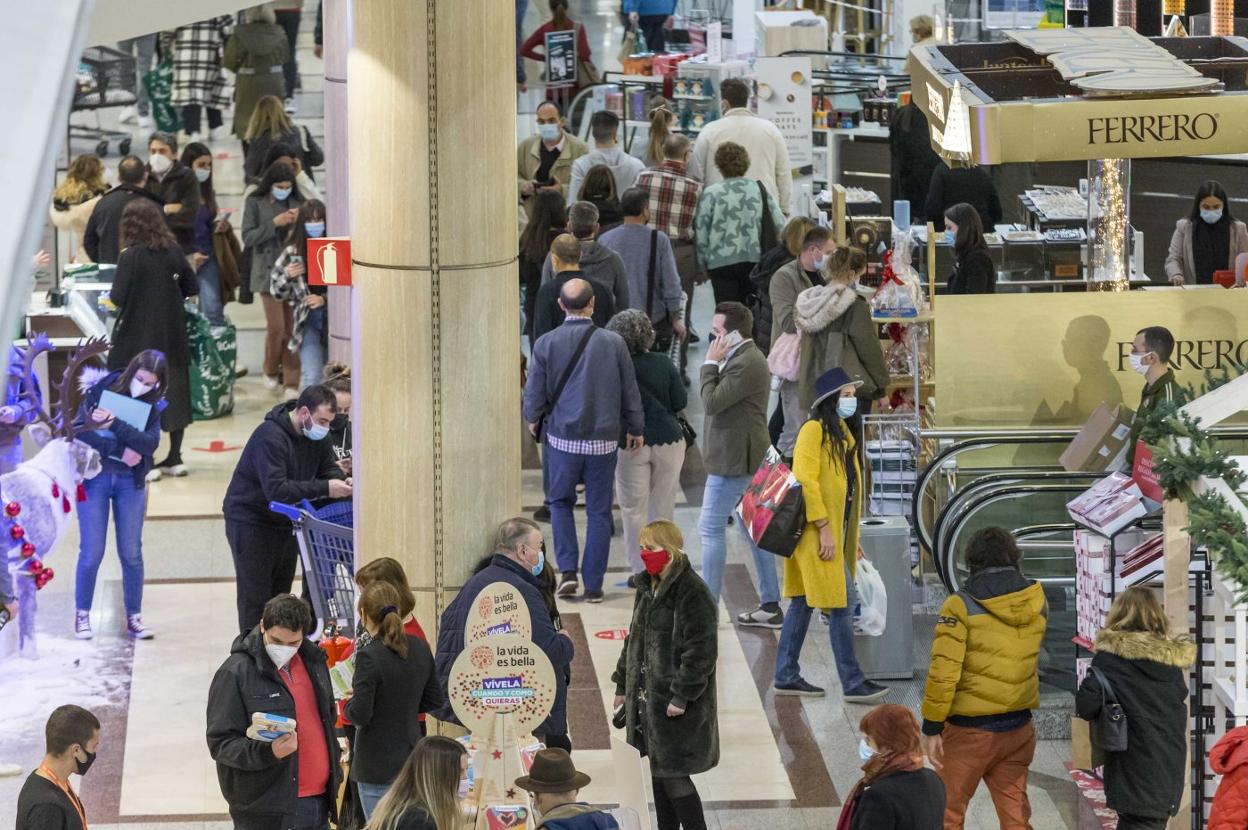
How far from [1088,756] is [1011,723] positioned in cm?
117

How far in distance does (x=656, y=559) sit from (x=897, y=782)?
1457 mm

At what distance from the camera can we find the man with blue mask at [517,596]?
6.45 metres

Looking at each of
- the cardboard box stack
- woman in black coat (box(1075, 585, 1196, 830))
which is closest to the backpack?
the cardboard box stack

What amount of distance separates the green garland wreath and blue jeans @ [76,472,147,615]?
201 inches

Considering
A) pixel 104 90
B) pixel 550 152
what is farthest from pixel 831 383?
pixel 104 90

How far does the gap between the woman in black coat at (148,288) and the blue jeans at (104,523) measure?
2531 mm

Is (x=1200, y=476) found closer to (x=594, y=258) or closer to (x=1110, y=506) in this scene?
(x=1110, y=506)

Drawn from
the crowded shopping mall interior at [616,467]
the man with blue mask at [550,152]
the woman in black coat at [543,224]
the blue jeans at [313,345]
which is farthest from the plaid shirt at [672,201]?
the blue jeans at [313,345]

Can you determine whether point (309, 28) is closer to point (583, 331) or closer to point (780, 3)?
point (780, 3)

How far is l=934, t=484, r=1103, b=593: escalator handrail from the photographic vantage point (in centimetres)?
931

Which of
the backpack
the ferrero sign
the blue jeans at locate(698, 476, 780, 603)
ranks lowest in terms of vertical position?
the blue jeans at locate(698, 476, 780, 603)

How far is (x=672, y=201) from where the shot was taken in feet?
43.8

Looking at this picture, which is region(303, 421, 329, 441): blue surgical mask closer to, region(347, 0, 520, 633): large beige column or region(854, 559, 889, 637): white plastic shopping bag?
region(347, 0, 520, 633): large beige column

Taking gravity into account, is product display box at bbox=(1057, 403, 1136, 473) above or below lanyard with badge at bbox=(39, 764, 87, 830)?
above
